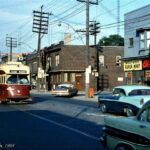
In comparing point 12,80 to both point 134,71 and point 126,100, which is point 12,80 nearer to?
point 126,100

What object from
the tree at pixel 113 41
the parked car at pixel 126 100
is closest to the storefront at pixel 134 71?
the parked car at pixel 126 100

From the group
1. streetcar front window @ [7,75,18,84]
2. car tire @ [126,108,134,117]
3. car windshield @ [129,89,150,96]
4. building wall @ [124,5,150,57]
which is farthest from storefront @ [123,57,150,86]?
car tire @ [126,108,134,117]

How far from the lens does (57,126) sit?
39.2 ft

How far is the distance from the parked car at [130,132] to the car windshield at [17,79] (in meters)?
17.1

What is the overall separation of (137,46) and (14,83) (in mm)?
14621

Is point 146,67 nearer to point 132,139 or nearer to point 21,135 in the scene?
point 21,135

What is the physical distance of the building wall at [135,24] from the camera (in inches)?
1194

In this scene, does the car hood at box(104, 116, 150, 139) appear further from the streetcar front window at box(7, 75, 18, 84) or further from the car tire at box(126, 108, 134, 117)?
the streetcar front window at box(7, 75, 18, 84)

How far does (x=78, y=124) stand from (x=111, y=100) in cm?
352

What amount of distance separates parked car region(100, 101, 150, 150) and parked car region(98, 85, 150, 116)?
6.90 m

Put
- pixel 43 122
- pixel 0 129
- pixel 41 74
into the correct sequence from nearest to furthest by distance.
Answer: pixel 0 129 → pixel 43 122 → pixel 41 74

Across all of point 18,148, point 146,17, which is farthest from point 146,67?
point 18,148

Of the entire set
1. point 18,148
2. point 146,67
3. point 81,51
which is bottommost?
point 18,148

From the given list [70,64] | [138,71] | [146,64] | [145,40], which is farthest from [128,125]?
[70,64]
